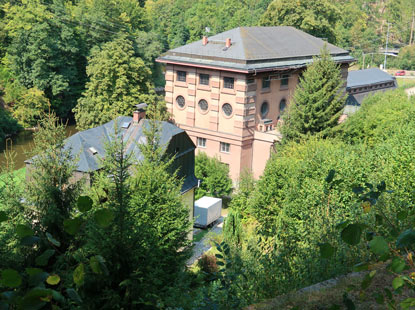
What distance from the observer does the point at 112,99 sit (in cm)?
4344

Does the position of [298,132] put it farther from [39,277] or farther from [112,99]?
[39,277]

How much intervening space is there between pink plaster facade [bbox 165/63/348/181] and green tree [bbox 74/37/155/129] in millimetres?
Answer: 6288

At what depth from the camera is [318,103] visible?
29469 millimetres

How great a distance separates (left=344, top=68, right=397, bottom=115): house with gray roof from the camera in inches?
2208

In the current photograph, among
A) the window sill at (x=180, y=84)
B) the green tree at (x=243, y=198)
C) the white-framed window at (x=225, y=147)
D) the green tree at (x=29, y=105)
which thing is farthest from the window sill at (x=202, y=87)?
the green tree at (x=29, y=105)

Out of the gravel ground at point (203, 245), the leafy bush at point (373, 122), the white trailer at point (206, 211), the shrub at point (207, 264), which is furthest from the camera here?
the leafy bush at point (373, 122)

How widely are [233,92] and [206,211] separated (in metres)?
9.89

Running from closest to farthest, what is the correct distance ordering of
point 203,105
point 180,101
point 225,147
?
point 225,147
point 203,105
point 180,101

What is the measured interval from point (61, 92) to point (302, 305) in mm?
50895

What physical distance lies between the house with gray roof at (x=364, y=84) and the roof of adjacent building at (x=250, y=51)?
13.9 meters

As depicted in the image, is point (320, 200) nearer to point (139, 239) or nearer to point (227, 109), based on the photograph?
point (139, 239)

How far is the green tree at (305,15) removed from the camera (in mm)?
55125

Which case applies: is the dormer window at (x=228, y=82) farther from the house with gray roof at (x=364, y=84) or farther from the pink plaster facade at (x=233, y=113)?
the house with gray roof at (x=364, y=84)

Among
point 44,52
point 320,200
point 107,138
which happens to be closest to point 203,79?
point 107,138
